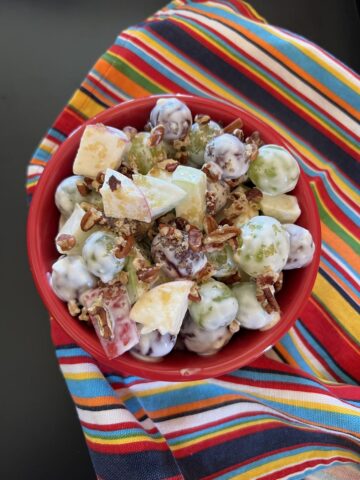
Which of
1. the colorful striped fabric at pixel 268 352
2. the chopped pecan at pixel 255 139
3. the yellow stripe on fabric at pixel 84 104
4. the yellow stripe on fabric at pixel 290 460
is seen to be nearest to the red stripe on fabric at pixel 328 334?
the colorful striped fabric at pixel 268 352

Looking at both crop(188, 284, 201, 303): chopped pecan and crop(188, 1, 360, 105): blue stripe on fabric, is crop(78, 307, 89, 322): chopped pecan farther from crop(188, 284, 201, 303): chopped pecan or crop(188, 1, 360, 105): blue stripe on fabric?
crop(188, 1, 360, 105): blue stripe on fabric

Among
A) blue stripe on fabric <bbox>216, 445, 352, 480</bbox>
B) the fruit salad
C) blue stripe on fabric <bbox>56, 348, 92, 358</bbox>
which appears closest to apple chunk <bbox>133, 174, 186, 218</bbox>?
the fruit salad

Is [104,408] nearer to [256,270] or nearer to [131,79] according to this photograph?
[256,270]

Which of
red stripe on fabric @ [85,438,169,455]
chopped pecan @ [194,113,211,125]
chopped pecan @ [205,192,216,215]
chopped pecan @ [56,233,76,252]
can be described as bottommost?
red stripe on fabric @ [85,438,169,455]

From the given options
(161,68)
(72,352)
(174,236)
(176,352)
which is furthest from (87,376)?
(161,68)

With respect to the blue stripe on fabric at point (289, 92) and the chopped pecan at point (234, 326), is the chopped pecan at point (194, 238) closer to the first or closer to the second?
the chopped pecan at point (234, 326)

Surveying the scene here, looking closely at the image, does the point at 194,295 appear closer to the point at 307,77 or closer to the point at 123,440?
the point at 123,440

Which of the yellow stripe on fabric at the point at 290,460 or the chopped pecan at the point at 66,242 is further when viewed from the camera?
the yellow stripe on fabric at the point at 290,460
